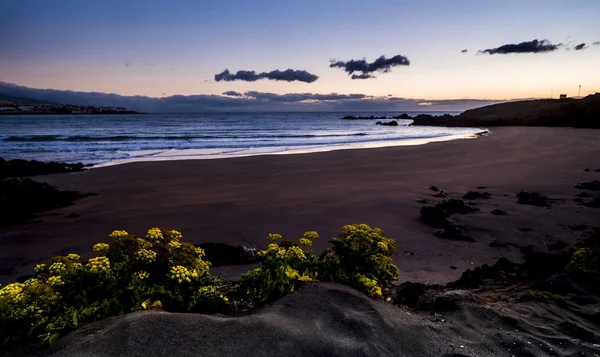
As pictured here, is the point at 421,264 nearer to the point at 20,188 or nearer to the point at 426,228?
the point at 426,228

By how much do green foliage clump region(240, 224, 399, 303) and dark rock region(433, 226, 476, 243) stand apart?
11.0ft

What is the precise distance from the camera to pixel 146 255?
3.14m

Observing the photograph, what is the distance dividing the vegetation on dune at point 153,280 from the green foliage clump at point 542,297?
1.68m

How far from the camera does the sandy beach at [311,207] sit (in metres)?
6.44

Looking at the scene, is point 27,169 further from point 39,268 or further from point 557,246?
point 557,246

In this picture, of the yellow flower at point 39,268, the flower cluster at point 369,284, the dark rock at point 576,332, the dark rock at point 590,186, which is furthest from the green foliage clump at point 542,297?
the dark rock at point 590,186

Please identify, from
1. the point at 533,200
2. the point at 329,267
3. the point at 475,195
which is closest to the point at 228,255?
the point at 329,267

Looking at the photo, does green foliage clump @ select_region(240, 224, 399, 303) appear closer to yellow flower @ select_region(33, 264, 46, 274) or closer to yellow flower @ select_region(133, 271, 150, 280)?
yellow flower @ select_region(133, 271, 150, 280)

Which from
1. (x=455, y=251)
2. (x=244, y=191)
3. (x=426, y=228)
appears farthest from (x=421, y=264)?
(x=244, y=191)

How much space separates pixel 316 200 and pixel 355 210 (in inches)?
51.3

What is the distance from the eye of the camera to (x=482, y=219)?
7.75 meters

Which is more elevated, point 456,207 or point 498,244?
point 456,207

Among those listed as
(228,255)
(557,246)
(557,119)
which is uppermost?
(557,119)

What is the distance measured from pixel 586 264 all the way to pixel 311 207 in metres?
5.45
